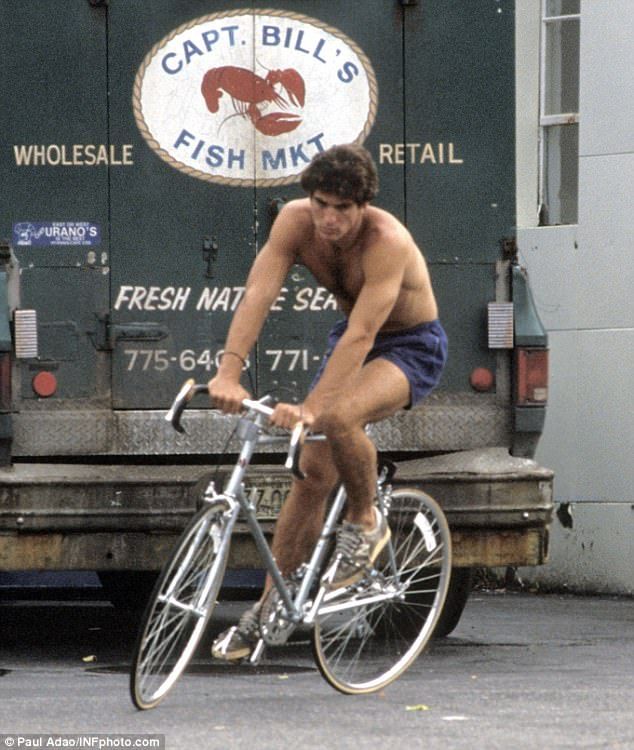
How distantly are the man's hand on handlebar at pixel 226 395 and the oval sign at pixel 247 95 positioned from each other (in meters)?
2.65

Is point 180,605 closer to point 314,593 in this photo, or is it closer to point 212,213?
point 314,593

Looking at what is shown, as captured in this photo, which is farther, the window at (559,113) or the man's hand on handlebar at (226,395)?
the window at (559,113)

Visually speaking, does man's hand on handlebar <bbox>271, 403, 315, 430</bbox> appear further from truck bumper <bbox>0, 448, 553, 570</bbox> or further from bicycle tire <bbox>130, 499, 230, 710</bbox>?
truck bumper <bbox>0, 448, 553, 570</bbox>

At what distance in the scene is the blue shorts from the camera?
724cm

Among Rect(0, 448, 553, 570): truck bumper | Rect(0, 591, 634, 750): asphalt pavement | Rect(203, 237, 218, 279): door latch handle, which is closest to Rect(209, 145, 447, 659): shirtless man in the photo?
Rect(0, 591, 634, 750): asphalt pavement

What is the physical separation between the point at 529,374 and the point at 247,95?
1772mm

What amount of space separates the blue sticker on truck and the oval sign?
466mm

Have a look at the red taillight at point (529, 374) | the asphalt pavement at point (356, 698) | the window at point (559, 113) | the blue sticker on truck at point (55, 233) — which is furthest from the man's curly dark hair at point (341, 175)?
the window at point (559, 113)

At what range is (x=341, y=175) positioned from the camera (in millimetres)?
6805

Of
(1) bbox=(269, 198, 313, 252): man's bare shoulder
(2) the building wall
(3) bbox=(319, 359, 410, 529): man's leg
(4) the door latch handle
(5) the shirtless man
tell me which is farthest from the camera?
(2) the building wall

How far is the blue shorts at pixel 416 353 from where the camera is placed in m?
7.24

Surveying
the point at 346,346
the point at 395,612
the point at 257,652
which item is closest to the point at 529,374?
the point at 395,612

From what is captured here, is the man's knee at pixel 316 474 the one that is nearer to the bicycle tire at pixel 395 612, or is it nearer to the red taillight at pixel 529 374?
the bicycle tire at pixel 395 612

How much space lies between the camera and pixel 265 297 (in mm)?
6926
